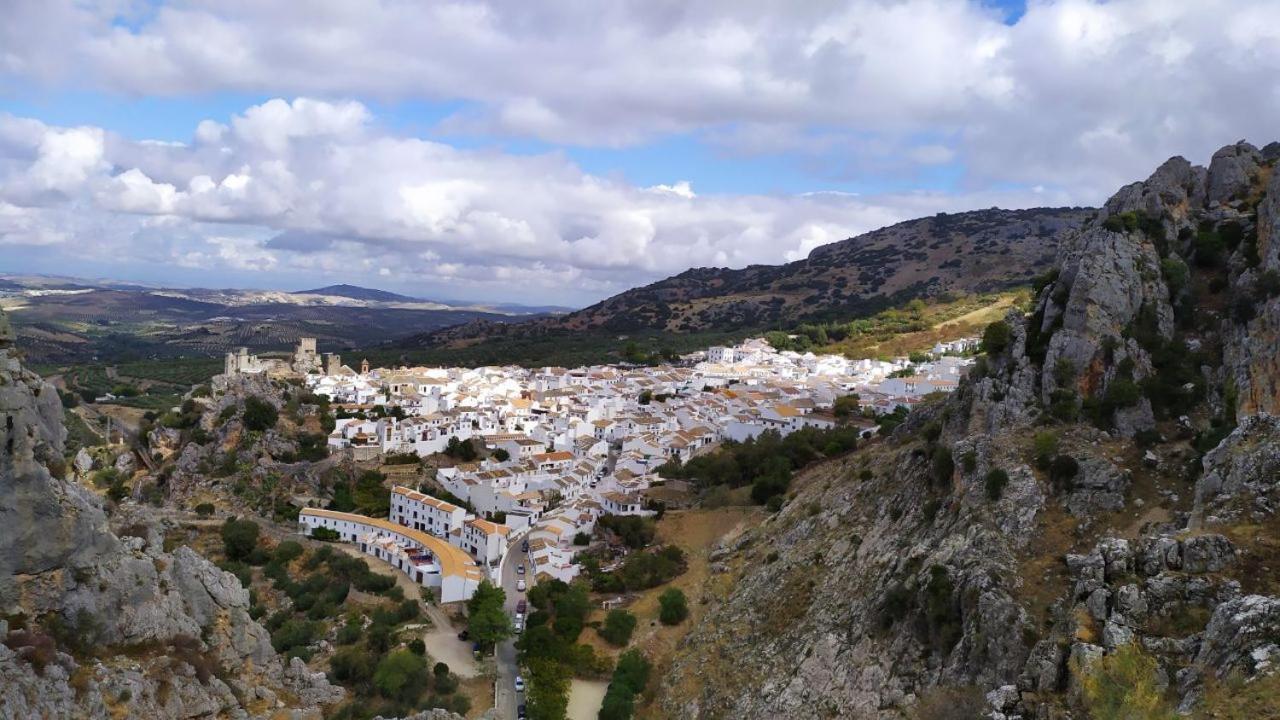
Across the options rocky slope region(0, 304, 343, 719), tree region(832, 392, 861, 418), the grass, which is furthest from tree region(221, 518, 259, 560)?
the grass

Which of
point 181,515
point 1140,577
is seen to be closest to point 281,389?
point 181,515

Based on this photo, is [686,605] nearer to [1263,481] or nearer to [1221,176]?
[1263,481]

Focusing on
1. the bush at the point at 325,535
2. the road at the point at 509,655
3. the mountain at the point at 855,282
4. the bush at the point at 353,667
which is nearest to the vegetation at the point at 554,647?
the road at the point at 509,655

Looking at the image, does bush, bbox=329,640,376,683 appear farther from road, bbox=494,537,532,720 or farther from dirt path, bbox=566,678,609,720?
dirt path, bbox=566,678,609,720

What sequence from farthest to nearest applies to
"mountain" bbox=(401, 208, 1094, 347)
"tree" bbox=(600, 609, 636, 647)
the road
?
"mountain" bbox=(401, 208, 1094, 347) < "tree" bbox=(600, 609, 636, 647) < the road

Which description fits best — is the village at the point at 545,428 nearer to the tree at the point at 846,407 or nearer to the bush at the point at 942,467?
the tree at the point at 846,407

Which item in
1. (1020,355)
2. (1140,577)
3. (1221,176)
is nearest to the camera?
(1140,577)
